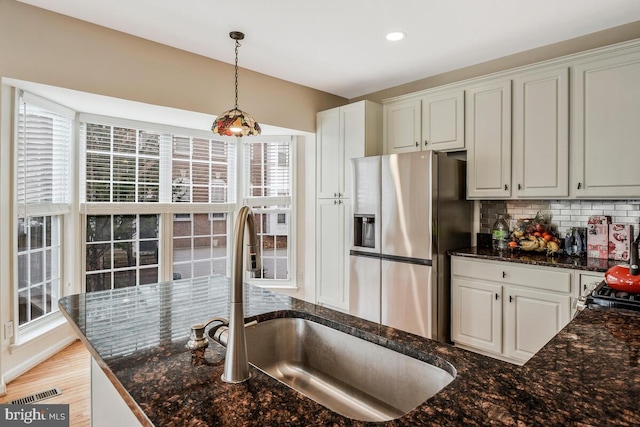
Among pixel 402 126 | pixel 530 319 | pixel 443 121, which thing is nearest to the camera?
pixel 530 319

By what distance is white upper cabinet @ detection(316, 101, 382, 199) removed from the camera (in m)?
3.74

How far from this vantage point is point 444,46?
3025mm

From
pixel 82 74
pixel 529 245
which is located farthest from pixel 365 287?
pixel 82 74

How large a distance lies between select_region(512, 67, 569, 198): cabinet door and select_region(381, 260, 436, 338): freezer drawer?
1.04 meters

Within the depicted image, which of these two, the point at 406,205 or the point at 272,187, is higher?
the point at 272,187

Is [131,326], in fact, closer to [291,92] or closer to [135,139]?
[135,139]

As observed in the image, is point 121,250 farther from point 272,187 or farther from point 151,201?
point 272,187

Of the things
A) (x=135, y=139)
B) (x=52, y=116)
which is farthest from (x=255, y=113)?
(x=52, y=116)

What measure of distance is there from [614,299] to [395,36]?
225 cm

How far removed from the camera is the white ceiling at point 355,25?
242 centimetres

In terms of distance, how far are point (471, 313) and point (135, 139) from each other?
345 centimetres

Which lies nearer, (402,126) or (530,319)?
(530,319)

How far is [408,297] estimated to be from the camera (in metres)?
3.14

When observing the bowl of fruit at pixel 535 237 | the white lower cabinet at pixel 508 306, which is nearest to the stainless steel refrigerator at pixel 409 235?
the white lower cabinet at pixel 508 306
